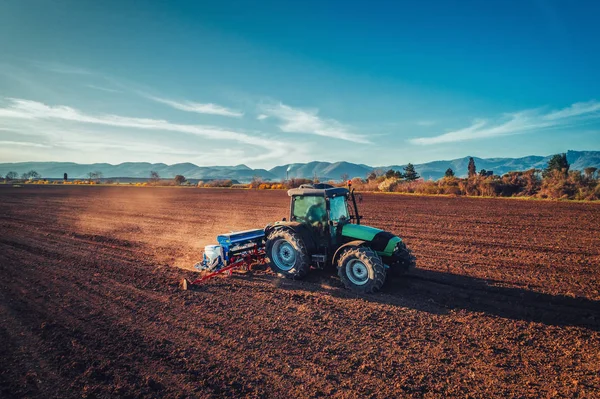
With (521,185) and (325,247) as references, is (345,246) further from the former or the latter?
(521,185)

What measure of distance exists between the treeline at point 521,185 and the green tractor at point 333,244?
82.7ft

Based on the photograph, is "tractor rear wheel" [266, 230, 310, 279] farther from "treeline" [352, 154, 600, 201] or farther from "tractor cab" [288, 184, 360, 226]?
"treeline" [352, 154, 600, 201]

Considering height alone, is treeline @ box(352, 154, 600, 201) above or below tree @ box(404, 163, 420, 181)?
below

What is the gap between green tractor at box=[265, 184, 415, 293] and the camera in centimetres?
696

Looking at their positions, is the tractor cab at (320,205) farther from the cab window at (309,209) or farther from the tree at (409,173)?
the tree at (409,173)

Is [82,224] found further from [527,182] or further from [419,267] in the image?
[527,182]

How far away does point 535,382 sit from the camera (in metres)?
4.22

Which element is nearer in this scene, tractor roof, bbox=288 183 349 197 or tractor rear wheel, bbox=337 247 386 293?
tractor rear wheel, bbox=337 247 386 293

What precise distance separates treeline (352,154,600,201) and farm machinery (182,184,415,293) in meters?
25.2

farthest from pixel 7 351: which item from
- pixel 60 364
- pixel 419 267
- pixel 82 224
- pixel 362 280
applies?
pixel 82 224

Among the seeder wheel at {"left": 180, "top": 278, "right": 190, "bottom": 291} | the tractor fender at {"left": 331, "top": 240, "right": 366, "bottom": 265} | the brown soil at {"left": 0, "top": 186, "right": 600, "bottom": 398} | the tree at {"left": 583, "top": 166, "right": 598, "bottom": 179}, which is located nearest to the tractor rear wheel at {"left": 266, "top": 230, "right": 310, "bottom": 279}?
the brown soil at {"left": 0, "top": 186, "right": 600, "bottom": 398}

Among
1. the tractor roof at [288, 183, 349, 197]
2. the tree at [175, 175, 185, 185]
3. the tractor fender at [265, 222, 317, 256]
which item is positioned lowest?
the tractor fender at [265, 222, 317, 256]

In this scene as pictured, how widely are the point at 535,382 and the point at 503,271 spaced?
5.14 metres

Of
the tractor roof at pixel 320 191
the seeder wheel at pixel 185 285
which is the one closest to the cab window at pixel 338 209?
the tractor roof at pixel 320 191
